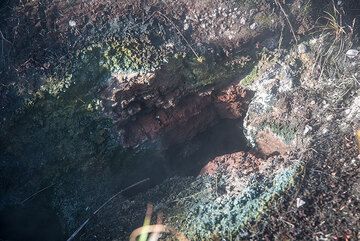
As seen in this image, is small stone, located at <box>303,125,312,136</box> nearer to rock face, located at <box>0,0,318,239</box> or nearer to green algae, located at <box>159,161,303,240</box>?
rock face, located at <box>0,0,318,239</box>

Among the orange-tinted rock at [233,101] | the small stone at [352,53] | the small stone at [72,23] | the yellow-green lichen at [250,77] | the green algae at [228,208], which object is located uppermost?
the small stone at [72,23]

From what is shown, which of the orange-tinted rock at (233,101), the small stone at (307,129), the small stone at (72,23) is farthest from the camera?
the orange-tinted rock at (233,101)

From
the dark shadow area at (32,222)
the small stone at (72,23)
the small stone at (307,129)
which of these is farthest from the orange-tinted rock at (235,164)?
the small stone at (72,23)

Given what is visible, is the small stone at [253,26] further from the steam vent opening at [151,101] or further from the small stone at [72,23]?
the small stone at [72,23]

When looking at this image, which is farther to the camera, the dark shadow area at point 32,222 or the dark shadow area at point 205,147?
the dark shadow area at point 205,147

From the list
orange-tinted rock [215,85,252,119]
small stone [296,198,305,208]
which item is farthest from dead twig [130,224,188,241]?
orange-tinted rock [215,85,252,119]

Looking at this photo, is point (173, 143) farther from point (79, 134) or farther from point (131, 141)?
point (79, 134)

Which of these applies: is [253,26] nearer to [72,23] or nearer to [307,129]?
[307,129]

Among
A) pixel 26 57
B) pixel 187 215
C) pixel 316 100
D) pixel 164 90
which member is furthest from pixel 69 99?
pixel 316 100

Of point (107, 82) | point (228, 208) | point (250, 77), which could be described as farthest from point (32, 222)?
point (250, 77)
